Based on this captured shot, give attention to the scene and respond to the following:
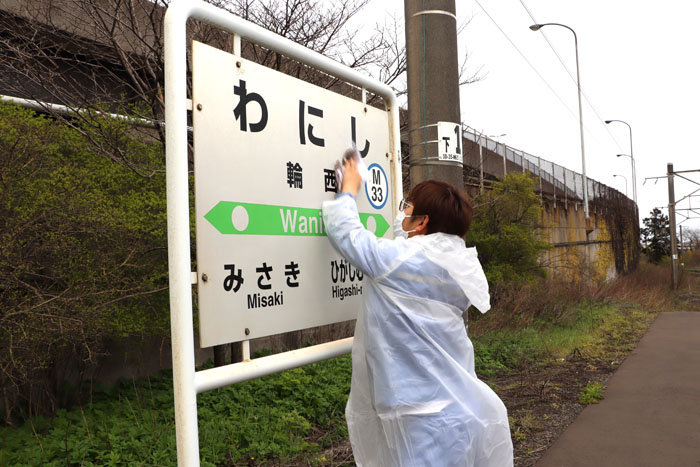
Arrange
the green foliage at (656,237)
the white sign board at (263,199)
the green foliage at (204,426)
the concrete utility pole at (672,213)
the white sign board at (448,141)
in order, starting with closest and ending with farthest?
the white sign board at (263,199), the white sign board at (448,141), the green foliage at (204,426), the concrete utility pole at (672,213), the green foliage at (656,237)

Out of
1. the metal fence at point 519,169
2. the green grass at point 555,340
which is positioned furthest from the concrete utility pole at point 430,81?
the metal fence at point 519,169

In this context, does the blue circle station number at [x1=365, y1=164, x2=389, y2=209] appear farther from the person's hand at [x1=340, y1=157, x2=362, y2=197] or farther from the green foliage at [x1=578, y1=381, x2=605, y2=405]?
the green foliage at [x1=578, y1=381, x2=605, y2=405]

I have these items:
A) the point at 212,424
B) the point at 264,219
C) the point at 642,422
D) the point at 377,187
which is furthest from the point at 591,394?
the point at 264,219

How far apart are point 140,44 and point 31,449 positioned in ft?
14.2

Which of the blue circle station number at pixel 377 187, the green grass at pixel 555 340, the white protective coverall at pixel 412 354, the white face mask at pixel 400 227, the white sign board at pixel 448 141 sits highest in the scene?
the white sign board at pixel 448 141

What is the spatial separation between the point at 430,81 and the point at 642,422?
13.3 ft

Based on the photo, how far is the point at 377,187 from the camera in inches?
112

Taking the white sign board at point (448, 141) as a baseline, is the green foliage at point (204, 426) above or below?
below

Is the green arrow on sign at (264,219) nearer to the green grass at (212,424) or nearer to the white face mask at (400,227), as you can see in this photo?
the white face mask at (400,227)

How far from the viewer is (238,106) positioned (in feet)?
6.69

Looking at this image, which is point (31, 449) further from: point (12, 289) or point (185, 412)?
point (185, 412)

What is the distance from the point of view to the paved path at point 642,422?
14.8 feet

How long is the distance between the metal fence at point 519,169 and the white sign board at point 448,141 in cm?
622

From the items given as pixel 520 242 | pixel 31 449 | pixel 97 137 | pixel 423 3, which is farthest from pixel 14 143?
pixel 520 242
